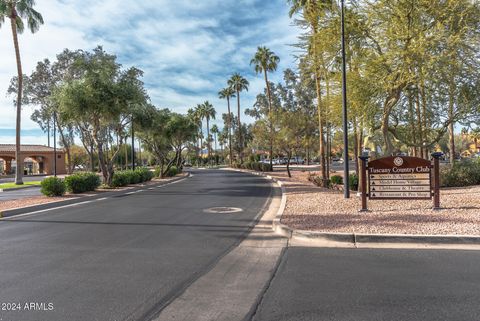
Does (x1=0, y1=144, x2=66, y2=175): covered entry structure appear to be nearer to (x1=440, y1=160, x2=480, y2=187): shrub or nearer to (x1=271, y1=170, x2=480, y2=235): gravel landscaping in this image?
(x1=440, y1=160, x2=480, y2=187): shrub

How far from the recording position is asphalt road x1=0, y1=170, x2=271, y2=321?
14.8ft

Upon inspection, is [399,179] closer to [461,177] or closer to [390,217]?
[390,217]

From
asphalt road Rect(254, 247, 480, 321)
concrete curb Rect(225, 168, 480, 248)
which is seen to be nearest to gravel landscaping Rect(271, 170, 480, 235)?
concrete curb Rect(225, 168, 480, 248)

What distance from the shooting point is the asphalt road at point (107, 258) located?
178 inches

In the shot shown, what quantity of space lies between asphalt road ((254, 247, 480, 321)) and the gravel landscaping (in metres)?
1.25

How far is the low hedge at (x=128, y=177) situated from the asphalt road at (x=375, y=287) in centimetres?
1853

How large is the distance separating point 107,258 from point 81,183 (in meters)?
13.9

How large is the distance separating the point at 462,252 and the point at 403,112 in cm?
1154

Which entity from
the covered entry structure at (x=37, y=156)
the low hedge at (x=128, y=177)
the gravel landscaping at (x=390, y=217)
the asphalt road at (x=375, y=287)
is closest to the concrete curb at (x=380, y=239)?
the gravel landscaping at (x=390, y=217)

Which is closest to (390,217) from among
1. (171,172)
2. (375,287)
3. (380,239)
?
(380,239)

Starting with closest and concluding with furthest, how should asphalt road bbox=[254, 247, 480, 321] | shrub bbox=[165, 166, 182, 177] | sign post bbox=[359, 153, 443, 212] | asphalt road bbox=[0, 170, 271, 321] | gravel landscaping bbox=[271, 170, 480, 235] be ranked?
asphalt road bbox=[254, 247, 480, 321], asphalt road bbox=[0, 170, 271, 321], gravel landscaping bbox=[271, 170, 480, 235], sign post bbox=[359, 153, 443, 212], shrub bbox=[165, 166, 182, 177]

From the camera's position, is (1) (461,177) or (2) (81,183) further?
(2) (81,183)

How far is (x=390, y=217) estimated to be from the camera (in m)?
9.12

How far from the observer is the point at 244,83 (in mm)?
63875
